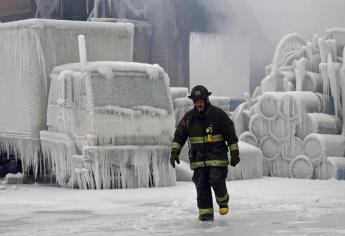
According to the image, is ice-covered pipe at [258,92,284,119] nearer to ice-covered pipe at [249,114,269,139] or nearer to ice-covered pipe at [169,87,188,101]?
ice-covered pipe at [249,114,269,139]

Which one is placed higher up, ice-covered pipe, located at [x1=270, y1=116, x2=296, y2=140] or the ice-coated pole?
the ice-coated pole

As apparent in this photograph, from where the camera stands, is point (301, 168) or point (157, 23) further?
point (157, 23)

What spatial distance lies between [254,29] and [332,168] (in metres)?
17.6

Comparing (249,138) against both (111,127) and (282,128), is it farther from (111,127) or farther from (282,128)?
(111,127)

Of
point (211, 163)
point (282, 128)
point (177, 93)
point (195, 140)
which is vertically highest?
point (177, 93)

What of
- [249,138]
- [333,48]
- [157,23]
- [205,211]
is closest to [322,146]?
[249,138]

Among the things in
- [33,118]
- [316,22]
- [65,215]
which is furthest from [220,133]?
[316,22]

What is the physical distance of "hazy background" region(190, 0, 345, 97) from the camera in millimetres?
30625

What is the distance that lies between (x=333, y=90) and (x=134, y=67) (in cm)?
528

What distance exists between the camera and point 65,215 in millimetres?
11750

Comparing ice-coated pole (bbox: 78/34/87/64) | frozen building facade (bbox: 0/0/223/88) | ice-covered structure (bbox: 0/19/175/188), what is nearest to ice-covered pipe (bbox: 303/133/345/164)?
ice-covered structure (bbox: 0/19/175/188)

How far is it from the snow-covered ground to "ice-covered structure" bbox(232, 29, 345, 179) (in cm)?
201

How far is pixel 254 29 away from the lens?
117ft

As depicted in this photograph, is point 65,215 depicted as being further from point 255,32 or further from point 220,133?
point 255,32
